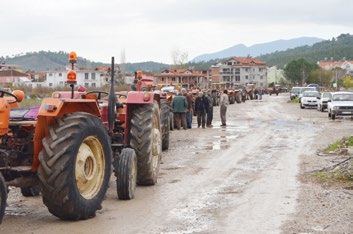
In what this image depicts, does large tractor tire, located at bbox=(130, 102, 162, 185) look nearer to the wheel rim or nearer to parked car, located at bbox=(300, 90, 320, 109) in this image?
the wheel rim

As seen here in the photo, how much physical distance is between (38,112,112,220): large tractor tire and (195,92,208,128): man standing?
55.3 feet

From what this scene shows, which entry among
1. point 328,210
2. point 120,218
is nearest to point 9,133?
point 120,218

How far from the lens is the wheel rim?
303 inches

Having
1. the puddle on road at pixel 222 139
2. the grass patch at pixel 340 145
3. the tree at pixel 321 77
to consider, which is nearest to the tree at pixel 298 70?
the tree at pixel 321 77

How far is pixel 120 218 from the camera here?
7930mm

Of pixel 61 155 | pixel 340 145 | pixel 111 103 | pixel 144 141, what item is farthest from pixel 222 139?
pixel 61 155

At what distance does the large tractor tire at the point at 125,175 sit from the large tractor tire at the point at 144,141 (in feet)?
2.94

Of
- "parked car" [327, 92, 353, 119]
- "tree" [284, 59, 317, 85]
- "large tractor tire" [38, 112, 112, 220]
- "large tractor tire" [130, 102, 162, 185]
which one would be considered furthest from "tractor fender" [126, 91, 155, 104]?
"tree" [284, 59, 317, 85]

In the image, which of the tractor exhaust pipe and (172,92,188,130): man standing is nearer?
the tractor exhaust pipe

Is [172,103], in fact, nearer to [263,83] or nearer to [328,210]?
[328,210]

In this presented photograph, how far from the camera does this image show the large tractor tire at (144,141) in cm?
1024

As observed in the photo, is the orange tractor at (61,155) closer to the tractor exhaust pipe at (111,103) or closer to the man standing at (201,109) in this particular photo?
the tractor exhaust pipe at (111,103)

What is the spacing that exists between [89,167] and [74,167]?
710mm

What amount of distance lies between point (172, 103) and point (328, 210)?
16.5m
